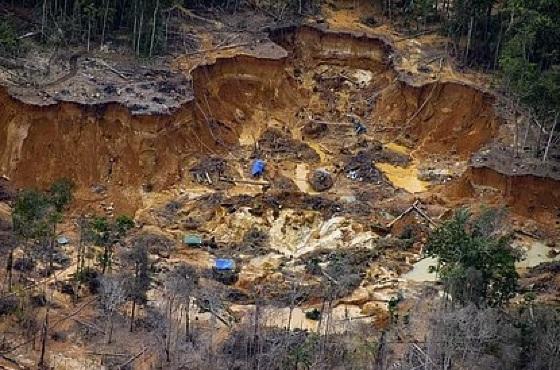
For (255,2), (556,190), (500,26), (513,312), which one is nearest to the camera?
(513,312)

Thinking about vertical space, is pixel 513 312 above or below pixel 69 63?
below

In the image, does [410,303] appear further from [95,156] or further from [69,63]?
[69,63]

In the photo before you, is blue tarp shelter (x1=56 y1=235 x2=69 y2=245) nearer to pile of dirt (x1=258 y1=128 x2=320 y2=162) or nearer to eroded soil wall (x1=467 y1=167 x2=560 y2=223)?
pile of dirt (x1=258 y1=128 x2=320 y2=162)

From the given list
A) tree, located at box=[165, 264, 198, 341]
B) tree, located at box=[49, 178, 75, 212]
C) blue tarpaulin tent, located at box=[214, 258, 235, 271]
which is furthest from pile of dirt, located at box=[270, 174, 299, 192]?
tree, located at box=[49, 178, 75, 212]

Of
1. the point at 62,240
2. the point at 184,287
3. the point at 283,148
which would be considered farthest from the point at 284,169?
the point at 184,287

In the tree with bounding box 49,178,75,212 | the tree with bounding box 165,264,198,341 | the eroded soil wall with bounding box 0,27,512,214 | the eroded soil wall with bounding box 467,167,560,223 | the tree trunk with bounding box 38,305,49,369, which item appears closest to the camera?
the tree trunk with bounding box 38,305,49,369

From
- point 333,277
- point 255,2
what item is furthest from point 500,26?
point 333,277
